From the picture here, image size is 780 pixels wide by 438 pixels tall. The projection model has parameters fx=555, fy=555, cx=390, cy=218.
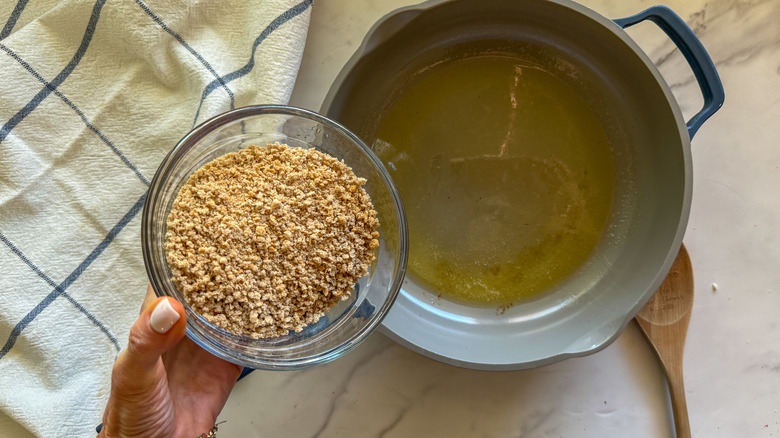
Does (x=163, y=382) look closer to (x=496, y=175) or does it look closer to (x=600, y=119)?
(x=496, y=175)

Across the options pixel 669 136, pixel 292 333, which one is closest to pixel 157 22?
pixel 292 333

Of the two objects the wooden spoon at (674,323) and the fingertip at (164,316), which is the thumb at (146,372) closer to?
the fingertip at (164,316)

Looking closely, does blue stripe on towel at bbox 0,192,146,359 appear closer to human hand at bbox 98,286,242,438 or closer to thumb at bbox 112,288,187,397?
human hand at bbox 98,286,242,438

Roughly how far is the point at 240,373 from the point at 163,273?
0.81 feet

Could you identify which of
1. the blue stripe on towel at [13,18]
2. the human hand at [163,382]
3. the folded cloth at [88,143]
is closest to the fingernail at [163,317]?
the human hand at [163,382]

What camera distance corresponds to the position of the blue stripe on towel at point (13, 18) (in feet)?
3.08

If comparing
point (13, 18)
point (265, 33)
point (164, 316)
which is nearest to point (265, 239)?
point (164, 316)

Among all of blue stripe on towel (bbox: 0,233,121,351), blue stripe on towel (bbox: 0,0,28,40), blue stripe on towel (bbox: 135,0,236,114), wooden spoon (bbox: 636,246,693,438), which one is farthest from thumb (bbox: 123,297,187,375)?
wooden spoon (bbox: 636,246,693,438)

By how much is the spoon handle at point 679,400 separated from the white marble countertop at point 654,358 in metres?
0.03

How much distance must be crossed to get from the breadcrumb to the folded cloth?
19cm

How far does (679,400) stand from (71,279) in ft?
3.61

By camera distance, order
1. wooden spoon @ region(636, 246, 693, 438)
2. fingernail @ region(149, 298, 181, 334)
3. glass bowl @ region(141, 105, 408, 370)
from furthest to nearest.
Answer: wooden spoon @ region(636, 246, 693, 438)
glass bowl @ region(141, 105, 408, 370)
fingernail @ region(149, 298, 181, 334)

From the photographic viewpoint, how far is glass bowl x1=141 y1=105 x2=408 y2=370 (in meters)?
0.77

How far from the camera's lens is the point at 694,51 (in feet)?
3.03
